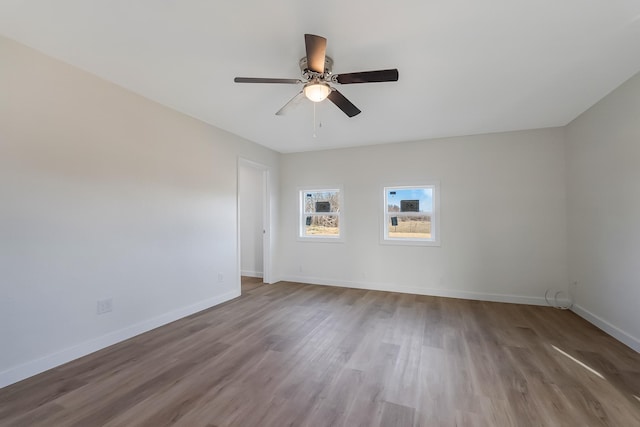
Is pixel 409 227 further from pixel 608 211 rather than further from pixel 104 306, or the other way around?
pixel 104 306

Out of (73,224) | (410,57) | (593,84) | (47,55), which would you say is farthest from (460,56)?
(73,224)

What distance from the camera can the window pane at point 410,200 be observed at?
187 inches

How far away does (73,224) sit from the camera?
2504 mm

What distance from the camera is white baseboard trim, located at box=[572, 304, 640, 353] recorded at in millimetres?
2677

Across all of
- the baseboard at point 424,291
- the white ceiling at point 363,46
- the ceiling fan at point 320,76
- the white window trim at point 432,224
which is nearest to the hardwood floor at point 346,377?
the baseboard at point 424,291

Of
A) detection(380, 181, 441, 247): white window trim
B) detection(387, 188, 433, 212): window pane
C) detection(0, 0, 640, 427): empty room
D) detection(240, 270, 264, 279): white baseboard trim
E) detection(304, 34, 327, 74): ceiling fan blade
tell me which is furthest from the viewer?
detection(240, 270, 264, 279): white baseboard trim

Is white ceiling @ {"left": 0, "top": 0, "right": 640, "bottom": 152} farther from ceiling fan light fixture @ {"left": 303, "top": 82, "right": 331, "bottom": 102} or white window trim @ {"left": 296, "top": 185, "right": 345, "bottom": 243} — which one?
white window trim @ {"left": 296, "top": 185, "right": 345, "bottom": 243}

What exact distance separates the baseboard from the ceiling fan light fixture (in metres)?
3.63

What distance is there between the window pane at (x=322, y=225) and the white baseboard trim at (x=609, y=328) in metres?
3.71

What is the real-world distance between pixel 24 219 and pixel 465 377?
381cm

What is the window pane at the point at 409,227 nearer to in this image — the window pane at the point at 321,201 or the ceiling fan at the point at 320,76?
the window pane at the point at 321,201

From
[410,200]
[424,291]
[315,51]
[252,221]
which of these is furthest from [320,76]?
[252,221]

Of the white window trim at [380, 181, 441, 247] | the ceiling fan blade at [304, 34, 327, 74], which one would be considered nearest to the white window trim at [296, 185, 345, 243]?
the white window trim at [380, 181, 441, 247]

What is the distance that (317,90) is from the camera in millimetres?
2344
